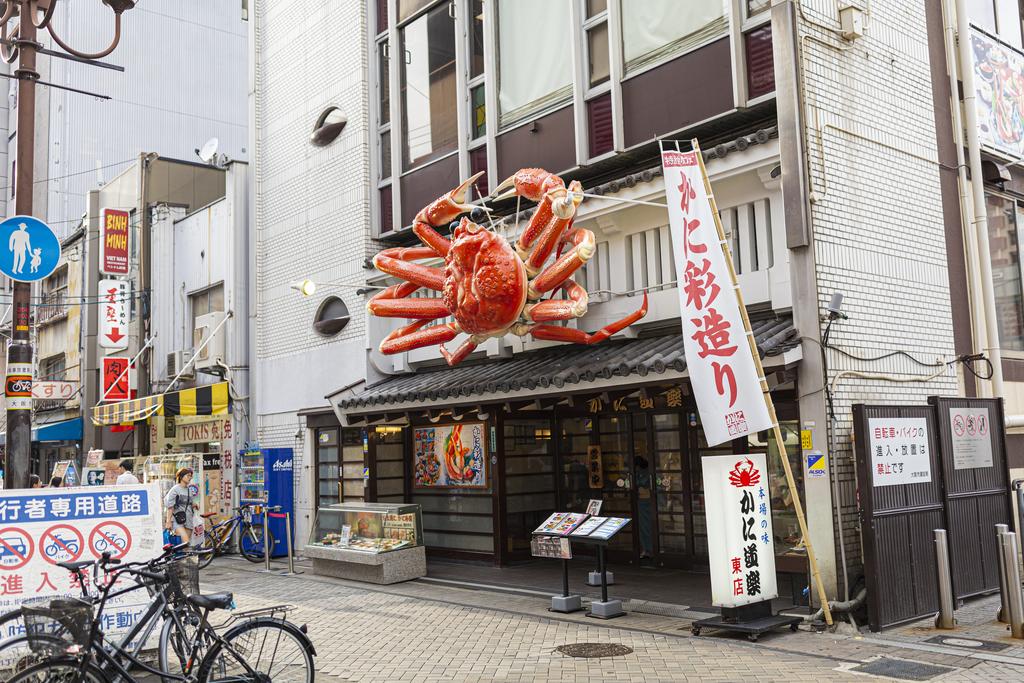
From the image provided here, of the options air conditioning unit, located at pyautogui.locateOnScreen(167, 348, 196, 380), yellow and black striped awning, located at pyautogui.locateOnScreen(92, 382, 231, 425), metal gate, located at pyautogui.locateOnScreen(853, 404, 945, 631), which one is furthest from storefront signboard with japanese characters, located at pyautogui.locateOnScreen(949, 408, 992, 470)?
air conditioning unit, located at pyautogui.locateOnScreen(167, 348, 196, 380)

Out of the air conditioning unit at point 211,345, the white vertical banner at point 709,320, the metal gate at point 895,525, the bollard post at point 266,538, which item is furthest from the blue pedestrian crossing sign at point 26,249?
the air conditioning unit at point 211,345

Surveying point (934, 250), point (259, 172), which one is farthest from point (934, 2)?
point (259, 172)

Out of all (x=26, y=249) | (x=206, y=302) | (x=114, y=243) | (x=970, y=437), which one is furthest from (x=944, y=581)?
(x=114, y=243)

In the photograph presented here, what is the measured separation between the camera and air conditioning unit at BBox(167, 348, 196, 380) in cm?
2198

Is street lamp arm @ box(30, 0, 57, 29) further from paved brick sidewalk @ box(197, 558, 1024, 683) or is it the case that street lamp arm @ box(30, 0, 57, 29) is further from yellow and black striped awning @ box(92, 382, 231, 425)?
yellow and black striped awning @ box(92, 382, 231, 425)

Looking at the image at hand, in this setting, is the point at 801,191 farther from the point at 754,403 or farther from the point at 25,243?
the point at 25,243

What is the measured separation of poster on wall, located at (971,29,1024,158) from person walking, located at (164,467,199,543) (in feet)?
44.9

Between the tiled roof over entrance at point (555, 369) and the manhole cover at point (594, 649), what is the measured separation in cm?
307

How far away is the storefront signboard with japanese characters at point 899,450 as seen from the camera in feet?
30.9

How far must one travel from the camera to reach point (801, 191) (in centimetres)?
1017

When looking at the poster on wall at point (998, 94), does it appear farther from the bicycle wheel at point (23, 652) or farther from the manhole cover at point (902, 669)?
the bicycle wheel at point (23, 652)

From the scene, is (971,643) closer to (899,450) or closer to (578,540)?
(899,450)

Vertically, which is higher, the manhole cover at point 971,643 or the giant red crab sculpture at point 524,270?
the giant red crab sculpture at point 524,270

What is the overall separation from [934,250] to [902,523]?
4.26 metres
